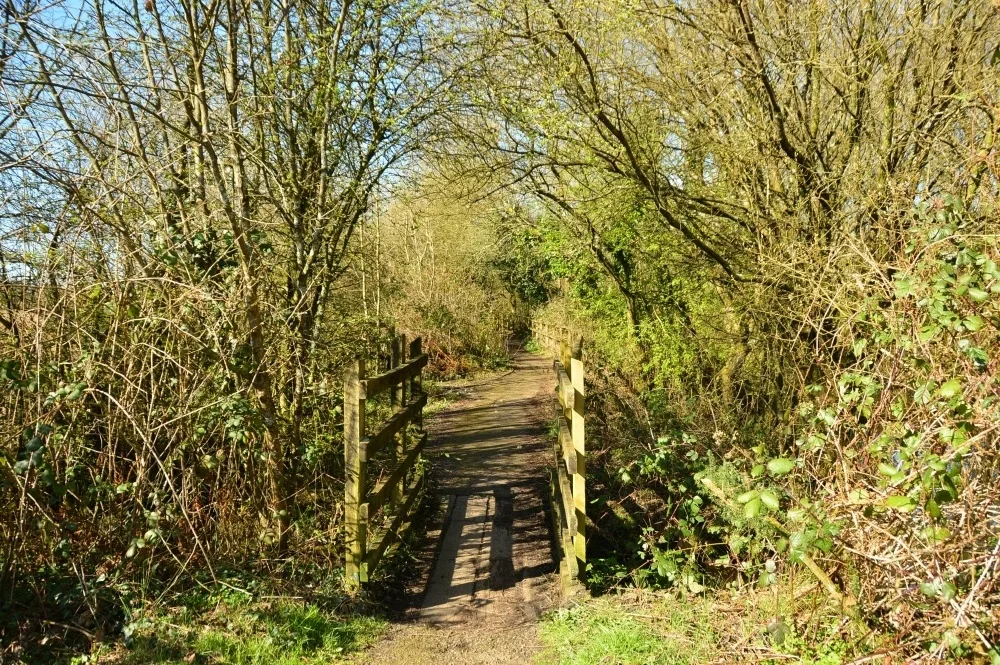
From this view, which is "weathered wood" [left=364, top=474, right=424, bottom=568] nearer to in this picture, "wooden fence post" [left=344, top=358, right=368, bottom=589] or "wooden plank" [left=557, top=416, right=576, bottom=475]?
"wooden fence post" [left=344, top=358, right=368, bottom=589]

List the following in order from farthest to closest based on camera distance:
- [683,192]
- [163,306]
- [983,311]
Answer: [683,192] < [163,306] < [983,311]

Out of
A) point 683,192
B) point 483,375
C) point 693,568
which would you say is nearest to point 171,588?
point 693,568

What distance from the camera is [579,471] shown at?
529 centimetres

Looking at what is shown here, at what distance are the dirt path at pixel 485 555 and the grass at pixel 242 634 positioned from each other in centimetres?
27

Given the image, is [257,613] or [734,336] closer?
[257,613]

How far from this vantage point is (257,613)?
4383 millimetres

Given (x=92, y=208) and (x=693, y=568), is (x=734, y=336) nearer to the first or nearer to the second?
(x=693, y=568)

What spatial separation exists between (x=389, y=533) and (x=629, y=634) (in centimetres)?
235

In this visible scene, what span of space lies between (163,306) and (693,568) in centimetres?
392

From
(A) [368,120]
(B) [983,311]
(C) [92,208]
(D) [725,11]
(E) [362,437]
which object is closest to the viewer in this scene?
(B) [983,311]

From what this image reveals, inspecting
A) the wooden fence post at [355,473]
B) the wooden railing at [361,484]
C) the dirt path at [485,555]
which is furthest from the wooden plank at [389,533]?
the dirt path at [485,555]

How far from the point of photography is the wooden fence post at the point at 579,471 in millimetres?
5258

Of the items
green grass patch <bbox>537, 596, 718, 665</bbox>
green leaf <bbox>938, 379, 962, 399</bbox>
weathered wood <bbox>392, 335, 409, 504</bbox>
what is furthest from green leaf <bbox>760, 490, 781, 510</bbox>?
weathered wood <bbox>392, 335, 409, 504</bbox>

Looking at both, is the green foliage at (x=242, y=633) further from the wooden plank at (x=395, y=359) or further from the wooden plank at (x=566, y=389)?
the wooden plank at (x=395, y=359)
